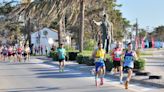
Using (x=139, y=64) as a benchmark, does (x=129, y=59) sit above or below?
above

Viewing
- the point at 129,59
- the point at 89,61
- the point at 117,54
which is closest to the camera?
the point at 129,59

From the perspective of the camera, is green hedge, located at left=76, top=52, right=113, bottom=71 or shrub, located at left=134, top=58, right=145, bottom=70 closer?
shrub, located at left=134, top=58, right=145, bottom=70

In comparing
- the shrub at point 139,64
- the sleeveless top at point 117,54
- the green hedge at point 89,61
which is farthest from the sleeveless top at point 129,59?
the green hedge at point 89,61

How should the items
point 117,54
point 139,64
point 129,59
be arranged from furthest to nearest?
1. point 139,64
2. point 117,54
3. point 129,59

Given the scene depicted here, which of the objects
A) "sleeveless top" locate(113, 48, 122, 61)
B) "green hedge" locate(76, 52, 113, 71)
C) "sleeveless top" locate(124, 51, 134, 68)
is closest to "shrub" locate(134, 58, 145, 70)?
"green hedge" locate(76, 52, 113, 71)

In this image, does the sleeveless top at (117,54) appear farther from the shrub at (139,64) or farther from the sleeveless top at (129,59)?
the sleeveless top at (129,59)

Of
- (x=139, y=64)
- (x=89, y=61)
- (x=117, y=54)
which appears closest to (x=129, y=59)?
(x=117, y=54)

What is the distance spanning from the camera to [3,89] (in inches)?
731

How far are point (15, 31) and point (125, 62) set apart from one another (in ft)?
318

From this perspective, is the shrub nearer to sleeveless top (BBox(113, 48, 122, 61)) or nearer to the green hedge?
the green hedge

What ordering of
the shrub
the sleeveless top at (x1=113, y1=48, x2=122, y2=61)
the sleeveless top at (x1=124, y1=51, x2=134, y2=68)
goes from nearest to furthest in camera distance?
the sleeveless top at (x1=124, y1=51, x2=134, y2=68)
the sleeveless top at (x1=113, y1=48, x2=122, y2=61)
the shrub

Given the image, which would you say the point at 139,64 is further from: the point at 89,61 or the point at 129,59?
the point at 89,61

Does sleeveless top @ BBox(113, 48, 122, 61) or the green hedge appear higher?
sleeveless top @ BBox(113, 48, 122, 61)

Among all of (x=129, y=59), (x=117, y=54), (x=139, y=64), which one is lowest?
(x=139, y=64)
